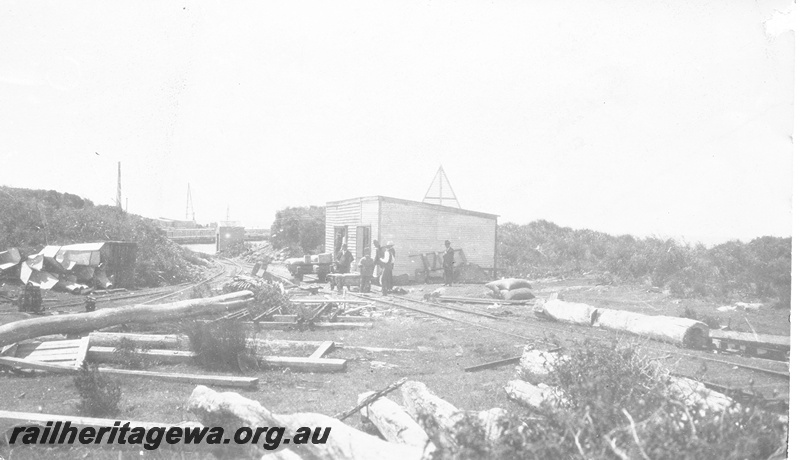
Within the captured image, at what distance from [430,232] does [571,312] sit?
33.7ft

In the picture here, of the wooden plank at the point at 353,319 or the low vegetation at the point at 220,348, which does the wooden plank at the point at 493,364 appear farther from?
the wooden plank at the point at 353,319

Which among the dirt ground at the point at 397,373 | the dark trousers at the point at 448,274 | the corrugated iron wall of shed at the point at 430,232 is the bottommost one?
the dirt ground at the point at 397,373

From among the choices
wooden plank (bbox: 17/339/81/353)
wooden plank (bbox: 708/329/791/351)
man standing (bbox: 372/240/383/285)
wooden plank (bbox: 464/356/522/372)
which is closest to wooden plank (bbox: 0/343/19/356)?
wooden plank (bbox: 17/339/81/353)

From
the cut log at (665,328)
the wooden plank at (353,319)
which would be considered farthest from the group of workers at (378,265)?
the cut log at (665,328)

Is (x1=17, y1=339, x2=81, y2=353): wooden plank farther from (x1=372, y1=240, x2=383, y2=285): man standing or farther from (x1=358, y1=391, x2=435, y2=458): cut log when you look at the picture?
(x1=372, y1=240, x2=383, y2=285): man standing

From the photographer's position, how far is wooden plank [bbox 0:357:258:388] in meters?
6.18

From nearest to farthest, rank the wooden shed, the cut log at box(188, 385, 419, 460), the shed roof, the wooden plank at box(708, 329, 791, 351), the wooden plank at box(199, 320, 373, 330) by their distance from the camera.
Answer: the cut log at box(188, 385, 419, 460) < the wooden plank at box(708, 329, 791, 351) < the wooden plank at box(199, 320, 373, 330) < the shed roof < the wooden shed

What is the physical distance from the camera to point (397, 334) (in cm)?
988

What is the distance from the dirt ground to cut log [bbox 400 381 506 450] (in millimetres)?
813

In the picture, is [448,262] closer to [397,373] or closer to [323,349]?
[323,349]

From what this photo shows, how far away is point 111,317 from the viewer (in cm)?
850

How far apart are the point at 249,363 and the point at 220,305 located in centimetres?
384

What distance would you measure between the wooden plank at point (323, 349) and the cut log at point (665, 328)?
529 centimetres

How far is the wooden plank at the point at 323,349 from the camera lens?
7844 mm
